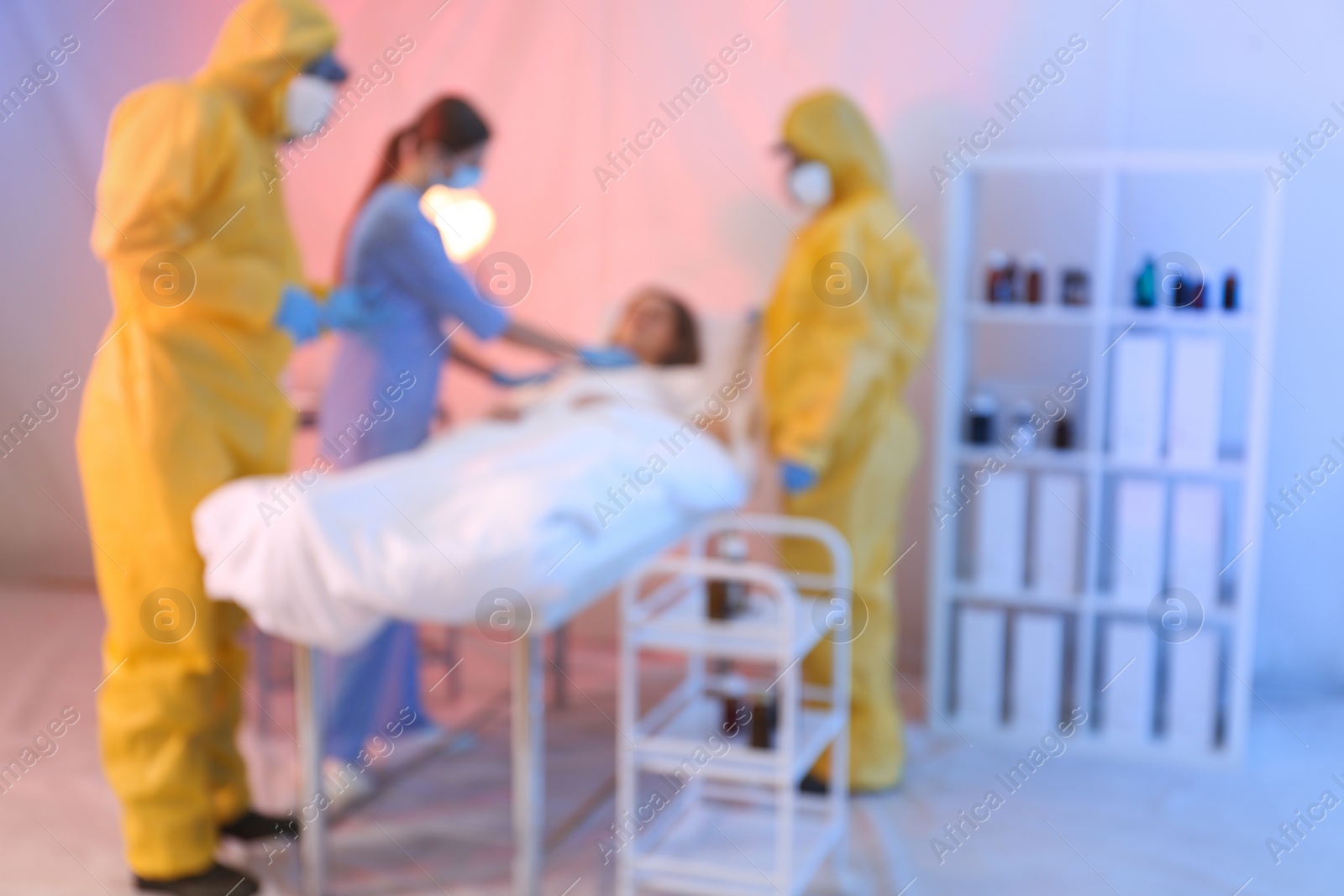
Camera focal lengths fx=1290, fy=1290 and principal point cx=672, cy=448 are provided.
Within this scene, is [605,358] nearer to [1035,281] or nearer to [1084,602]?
[1035,281]

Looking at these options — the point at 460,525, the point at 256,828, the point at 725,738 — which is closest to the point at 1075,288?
the point at 725,738

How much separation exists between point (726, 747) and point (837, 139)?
146 centimetres

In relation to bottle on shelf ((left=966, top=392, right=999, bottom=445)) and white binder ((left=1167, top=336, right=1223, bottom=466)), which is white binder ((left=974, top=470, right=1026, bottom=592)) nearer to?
bottle on shelf ((left=966, top=392, right=999, bottom=445))

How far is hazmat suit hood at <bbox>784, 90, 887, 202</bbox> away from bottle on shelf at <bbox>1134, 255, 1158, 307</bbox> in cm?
72

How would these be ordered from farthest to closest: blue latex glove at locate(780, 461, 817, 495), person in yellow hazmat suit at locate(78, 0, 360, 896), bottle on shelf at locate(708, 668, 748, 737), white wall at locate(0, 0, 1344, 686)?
white wall at locate(0, 0, 1344, 686) < blue latex glove at locate(780, 461, 817, 495) < bottle on shelf at locate(708, 668, 748, 737) < person in yellow hazmat suit at locate(78, 0, 360, 896)

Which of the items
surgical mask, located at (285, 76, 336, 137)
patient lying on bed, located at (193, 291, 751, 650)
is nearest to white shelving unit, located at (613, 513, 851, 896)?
patient lying on bed, located at (193, 291, 751, 650)

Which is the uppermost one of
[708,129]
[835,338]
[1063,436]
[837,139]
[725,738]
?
[708,129]

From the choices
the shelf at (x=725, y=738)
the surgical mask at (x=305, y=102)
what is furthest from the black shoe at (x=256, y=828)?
the surgical mask at (x=305, y=102)

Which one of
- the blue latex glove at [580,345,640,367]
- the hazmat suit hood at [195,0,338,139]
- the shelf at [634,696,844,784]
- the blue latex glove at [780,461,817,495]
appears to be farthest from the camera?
the blue latex glove at [580,345,640,367]

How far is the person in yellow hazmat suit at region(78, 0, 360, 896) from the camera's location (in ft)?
7.57

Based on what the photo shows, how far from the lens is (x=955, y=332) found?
3.28m

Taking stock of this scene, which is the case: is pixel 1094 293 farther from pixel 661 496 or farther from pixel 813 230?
pixel 661 496

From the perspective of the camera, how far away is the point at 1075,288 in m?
3.25

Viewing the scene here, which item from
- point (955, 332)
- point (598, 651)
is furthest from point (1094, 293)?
point (598, 651)
